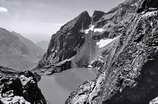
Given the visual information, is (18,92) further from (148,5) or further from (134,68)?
(148,5)

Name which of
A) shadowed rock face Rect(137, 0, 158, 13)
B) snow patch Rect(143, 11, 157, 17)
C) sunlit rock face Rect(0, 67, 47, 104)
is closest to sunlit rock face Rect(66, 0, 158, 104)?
snow patch Rect(143, 11, 157, 17)

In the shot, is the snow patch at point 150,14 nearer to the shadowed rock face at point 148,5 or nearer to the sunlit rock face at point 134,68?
the sunlit rock face at point 134,68

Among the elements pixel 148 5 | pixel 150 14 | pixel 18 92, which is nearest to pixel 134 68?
pixel 150 14

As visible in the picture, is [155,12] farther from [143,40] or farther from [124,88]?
[124,88]

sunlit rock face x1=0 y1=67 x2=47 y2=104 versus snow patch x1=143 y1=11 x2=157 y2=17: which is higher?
snow patch x1=143 y1=11 x2=157 y2=17

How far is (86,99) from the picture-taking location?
3068 inches

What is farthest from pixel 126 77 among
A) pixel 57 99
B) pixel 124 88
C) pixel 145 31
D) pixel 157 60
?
pixel 57 99

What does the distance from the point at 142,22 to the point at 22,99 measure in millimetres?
37898

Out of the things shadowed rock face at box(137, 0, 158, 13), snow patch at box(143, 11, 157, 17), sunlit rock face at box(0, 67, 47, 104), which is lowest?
sunlit rock face at box(0, 67, 47, 104)

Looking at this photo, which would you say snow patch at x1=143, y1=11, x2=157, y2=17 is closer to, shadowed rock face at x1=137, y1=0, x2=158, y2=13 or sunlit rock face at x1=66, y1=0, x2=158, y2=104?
sunlit rock face at x1=66, y1=0, x2=158, y2=104

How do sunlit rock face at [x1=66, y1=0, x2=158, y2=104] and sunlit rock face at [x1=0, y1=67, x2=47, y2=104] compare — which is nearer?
sunlit rock face at [x1=66, y1=0, x2=158, y2=104]

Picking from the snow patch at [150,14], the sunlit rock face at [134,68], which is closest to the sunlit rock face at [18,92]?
the sunlit rock face at [134,68]

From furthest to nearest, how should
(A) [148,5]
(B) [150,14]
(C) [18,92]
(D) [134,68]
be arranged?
1. (A) [148,5]
2. (C) [18,92]
3. (B) [150,14]
4. (D) [134,68]

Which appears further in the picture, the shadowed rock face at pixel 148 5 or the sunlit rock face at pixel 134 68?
the shadowed rock face at pixel 148 5
